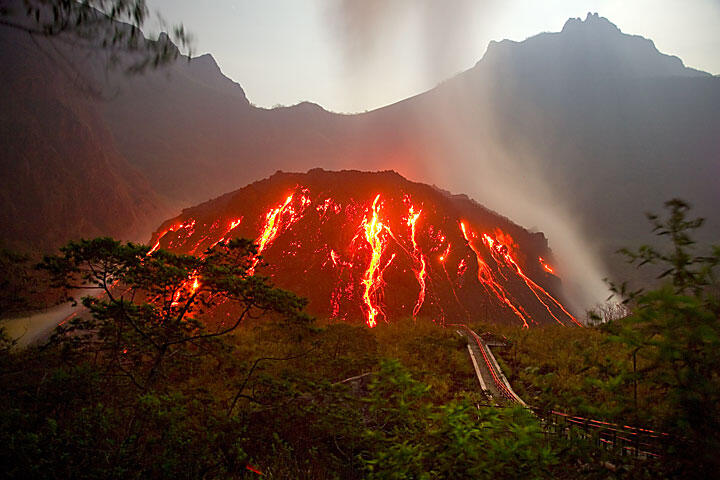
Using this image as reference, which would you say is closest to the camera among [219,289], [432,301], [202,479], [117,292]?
[202,479]

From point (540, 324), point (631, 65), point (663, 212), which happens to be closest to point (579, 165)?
point (663, 212)

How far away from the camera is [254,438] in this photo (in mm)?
10008

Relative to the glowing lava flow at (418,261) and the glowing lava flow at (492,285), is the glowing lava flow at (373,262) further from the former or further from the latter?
the glowing lava flow at (492,285)

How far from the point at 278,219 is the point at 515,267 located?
3414 cm

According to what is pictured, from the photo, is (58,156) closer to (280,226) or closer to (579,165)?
(280,226)

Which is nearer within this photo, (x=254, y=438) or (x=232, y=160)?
(x=254, y=438)

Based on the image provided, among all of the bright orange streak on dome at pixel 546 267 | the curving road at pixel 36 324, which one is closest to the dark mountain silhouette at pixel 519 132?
the bright orange streak on dome at pixel 546 267

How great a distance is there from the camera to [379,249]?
1780 inches

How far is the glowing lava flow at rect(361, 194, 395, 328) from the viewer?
37906 millimetres

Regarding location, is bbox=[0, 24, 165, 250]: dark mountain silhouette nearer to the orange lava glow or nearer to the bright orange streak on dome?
the orange lava glow

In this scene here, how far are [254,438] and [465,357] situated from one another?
15.0m

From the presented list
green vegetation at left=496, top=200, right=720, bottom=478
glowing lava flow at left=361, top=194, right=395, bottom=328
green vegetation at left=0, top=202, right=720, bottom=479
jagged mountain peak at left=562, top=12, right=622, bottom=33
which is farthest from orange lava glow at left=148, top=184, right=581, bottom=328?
jagged mountain peak at left=562, top=12, right=622, bottom=33

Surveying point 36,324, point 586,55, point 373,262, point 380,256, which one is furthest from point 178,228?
point 586,55

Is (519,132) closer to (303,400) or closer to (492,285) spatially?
(492,285)
